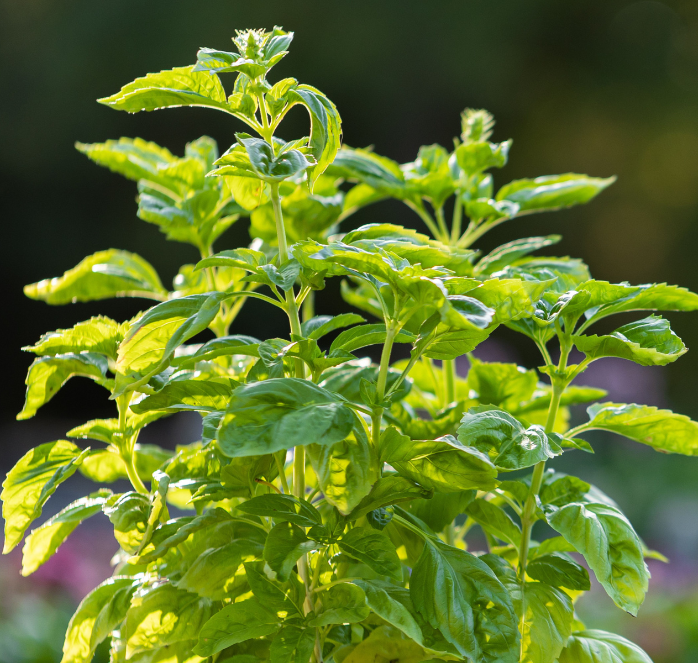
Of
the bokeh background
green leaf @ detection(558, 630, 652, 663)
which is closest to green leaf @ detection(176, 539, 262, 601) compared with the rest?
green leaf @ detection(558, 630, 652, 663)

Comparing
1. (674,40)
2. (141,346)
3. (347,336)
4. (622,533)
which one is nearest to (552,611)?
(622,533)

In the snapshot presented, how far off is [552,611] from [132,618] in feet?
1.02

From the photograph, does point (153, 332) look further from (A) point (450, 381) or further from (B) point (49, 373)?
(A) point (450, 381)

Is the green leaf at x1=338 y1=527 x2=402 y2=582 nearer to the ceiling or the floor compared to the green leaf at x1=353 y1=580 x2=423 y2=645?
nearer to the ceiling

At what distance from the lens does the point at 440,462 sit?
459 mm

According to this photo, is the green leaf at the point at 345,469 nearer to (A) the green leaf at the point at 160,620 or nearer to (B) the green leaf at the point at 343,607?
(B) the green leaf at the point at 343,607

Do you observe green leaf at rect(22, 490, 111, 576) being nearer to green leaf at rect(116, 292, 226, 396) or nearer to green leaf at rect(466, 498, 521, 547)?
green leaf at rect(116, 292, 226, 396)

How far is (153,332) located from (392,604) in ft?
0.79

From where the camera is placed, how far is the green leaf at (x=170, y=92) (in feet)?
1.57

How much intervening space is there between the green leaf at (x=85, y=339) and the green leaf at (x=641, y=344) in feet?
1.16

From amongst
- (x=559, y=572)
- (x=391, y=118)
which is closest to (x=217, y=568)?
(x=559, y=572)

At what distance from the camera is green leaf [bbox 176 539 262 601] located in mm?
523

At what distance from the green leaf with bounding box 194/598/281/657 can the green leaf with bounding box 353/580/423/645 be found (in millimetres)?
67

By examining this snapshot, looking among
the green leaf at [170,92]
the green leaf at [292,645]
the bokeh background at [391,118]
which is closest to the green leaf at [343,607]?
the green leaf at [292,645]
